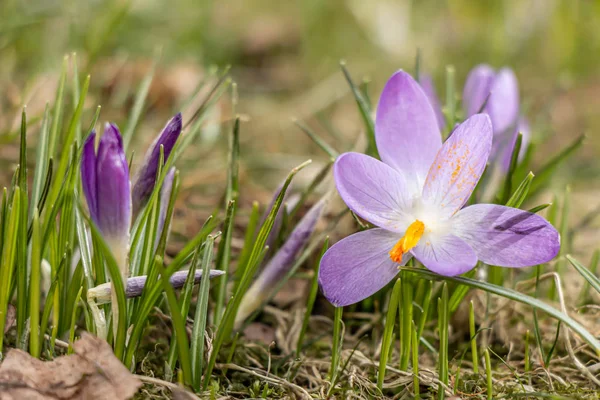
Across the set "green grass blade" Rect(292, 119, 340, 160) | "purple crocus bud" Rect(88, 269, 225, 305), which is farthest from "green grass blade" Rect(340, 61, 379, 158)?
"purple crocus bud" Rect(88, 269, 225, 305)

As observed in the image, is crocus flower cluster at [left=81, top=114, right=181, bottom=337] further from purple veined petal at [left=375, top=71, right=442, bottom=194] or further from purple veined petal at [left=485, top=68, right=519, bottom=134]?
purple veined petal at [left=485, top=68, right=519, bottom=134]

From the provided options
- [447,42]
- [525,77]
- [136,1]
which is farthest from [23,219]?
[447,42]

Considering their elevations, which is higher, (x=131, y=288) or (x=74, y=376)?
(x=131, y=288)

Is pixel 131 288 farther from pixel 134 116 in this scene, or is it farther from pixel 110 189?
pixel 134 116

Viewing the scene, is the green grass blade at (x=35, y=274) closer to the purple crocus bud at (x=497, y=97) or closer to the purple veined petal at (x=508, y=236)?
the purple veined petal at (x=508, y=236)

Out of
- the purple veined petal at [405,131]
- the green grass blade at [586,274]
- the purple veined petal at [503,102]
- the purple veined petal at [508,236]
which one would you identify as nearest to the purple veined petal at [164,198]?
the purple veined petal at [405,131]

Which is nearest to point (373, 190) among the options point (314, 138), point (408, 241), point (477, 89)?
point (408, 241)
